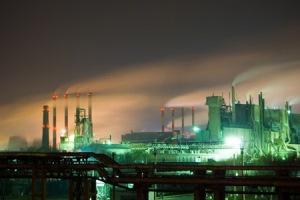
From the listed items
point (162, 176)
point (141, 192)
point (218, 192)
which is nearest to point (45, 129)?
point (141, 192)

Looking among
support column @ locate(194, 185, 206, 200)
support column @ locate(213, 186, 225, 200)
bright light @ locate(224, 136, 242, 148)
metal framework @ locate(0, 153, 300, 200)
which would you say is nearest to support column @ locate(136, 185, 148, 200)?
metal framework @ locate(0, 153, 300, 200)

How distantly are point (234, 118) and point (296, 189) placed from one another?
2698 inches

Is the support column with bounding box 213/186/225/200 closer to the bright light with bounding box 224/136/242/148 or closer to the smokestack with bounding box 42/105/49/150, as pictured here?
the bright light with bounding box 224/136/242/148

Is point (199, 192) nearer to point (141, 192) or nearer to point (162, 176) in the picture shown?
point (162, 176)

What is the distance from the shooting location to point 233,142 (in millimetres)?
81000

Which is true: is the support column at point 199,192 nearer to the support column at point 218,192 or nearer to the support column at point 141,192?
the support column at point 218,192

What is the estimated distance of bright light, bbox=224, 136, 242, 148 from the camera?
3101 inches

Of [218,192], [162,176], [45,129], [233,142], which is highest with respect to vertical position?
[45,129]

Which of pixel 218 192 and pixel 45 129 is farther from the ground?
pixel 45 129

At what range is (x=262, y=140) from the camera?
78000mm

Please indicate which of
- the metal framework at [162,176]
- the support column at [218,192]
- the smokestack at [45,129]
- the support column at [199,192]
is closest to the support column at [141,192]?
the metal framework at [162,176]

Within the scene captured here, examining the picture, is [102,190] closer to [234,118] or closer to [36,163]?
[36,163]

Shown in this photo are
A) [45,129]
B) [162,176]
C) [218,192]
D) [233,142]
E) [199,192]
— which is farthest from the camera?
[45,129]

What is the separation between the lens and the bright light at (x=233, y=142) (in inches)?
3101
